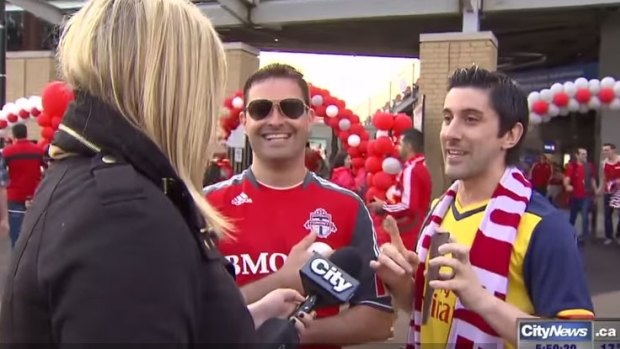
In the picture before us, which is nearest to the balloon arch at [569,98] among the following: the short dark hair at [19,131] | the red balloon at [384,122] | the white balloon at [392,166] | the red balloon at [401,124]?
the red balloon at [401,124]

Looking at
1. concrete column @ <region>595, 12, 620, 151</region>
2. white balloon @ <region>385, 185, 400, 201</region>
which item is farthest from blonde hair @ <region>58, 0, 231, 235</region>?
concrete column @ <region>595, 12, 620, 151</region>

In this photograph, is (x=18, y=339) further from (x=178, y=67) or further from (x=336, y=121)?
(x=336, y=121)

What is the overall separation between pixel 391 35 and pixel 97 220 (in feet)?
51.9

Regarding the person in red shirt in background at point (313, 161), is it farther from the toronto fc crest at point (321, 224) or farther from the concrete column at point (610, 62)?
the toronto fc crest at point (321, 224)

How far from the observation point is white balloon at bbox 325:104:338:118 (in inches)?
418

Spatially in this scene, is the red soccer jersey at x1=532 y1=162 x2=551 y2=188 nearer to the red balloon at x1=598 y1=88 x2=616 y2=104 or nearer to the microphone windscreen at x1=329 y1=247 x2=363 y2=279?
the red balloon at x1=598 y1=88 x2=616 y2=104

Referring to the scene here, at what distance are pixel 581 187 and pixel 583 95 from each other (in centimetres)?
318

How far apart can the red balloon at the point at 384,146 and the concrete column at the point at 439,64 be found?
2491 millimetres

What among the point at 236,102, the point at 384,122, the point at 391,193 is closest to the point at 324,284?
the point at 391,193

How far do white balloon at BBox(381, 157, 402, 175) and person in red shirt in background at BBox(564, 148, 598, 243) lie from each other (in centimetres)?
515

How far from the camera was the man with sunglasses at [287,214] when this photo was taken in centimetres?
241

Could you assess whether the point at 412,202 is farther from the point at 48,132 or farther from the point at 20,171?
the point at 48,132

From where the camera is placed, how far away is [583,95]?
32.6ft

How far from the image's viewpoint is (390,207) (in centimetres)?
704
